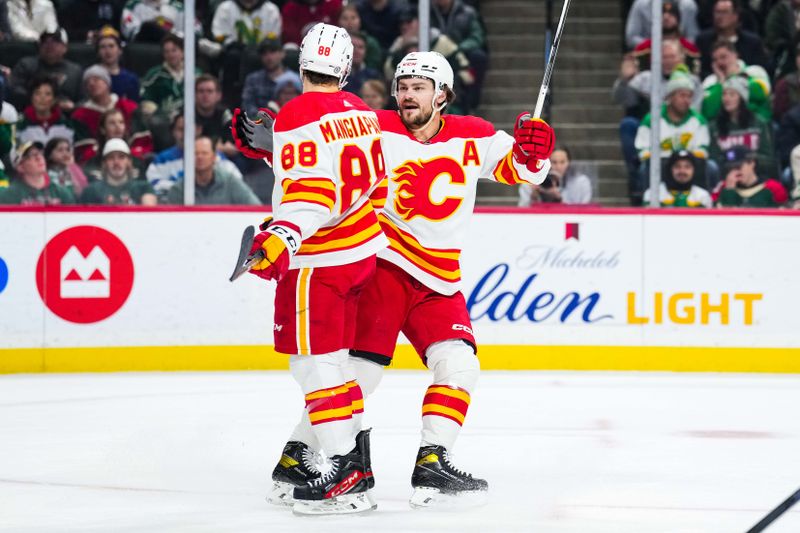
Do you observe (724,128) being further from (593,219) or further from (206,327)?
(206,327)

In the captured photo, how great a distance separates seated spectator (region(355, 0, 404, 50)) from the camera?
26.6 ft

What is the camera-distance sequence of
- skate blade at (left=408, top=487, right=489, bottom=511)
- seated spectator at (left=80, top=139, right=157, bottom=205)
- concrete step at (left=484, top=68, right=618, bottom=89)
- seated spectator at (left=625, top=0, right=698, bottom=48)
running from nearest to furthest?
skate blade at (left=408, top=487, right=489, bottom=511), seated spectator at (left=80, top=139, right=157, bottom=205), seated spectator at (left=625, top=0, right=698, bottom=48), concrete step at (left=484, top=68, right=618, bottom=89)

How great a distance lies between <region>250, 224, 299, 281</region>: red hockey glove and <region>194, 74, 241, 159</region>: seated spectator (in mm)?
4018

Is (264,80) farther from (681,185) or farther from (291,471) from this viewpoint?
(291,471)

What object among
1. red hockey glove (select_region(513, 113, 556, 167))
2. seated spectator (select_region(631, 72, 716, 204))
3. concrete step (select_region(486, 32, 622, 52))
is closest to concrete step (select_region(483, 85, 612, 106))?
concrete step (select_region(486, 32, 622, 52))

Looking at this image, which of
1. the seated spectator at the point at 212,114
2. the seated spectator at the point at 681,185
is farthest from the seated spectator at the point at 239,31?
the seated spectator at the point at 681,185

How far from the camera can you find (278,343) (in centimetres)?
402

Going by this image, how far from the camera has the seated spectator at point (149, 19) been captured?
800cm

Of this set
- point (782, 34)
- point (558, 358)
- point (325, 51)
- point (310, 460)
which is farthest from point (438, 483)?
point (782, 34)

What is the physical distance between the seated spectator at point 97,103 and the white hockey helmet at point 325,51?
3.85m

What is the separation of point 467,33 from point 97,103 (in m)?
2.13

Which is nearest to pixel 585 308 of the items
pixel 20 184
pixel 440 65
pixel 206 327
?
pixel 206 327

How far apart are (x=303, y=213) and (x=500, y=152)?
0.82 m

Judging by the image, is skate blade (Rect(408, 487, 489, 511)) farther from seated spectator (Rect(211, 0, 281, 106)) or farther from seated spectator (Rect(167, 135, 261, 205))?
seated spectator (Rect(211, 0, 281, 106))
